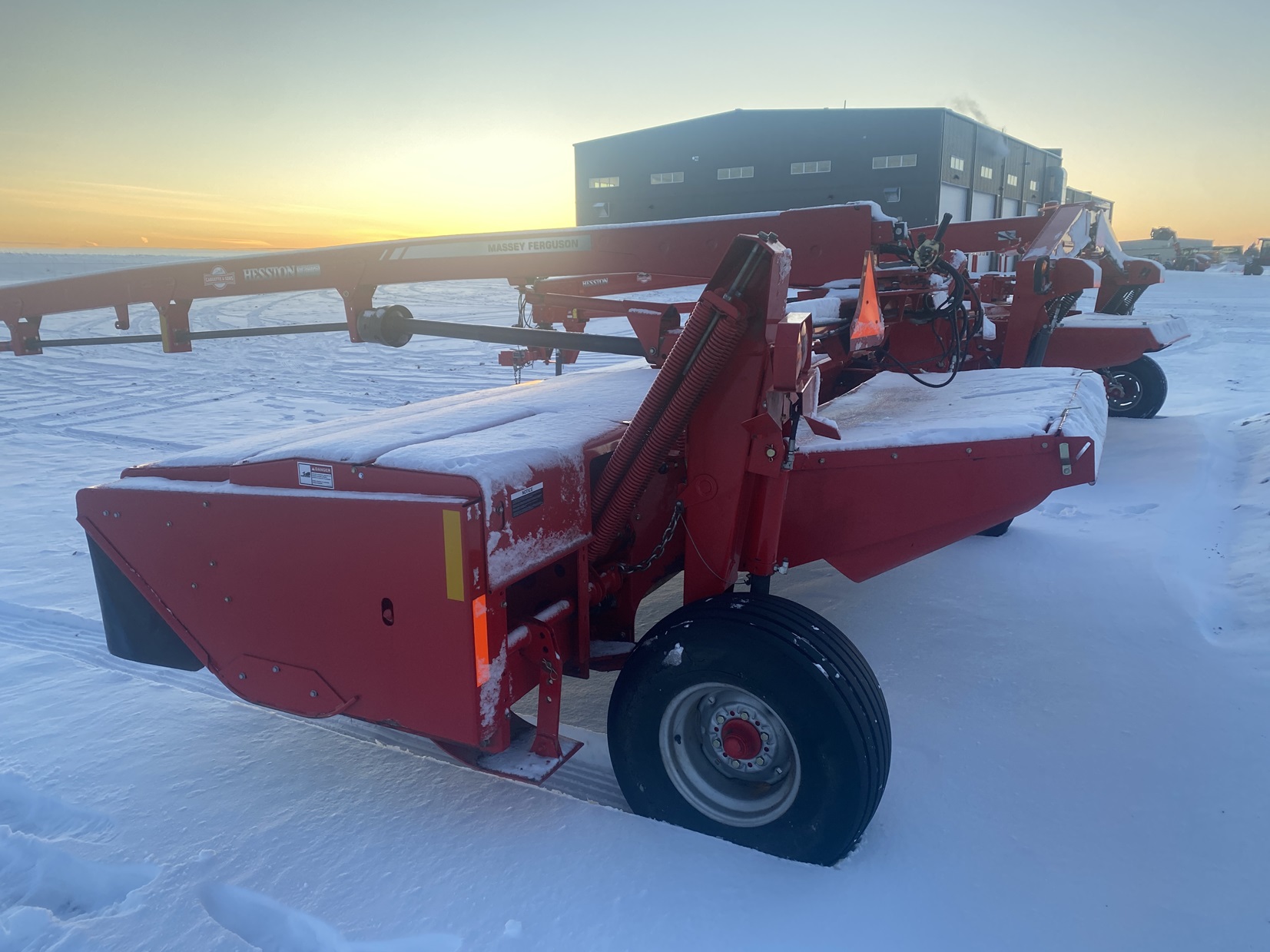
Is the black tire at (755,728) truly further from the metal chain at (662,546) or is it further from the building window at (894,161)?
the building window at (894,161)

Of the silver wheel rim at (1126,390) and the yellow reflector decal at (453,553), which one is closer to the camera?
the yellow reflector decal at (453,553)

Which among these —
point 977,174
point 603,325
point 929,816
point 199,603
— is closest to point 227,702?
point 199,603

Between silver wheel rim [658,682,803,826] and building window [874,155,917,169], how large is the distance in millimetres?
27309

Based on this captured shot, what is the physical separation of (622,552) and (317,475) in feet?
3.49

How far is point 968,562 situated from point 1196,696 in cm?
161

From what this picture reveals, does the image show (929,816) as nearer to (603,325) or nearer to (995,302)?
(995,302)

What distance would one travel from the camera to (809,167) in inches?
1043

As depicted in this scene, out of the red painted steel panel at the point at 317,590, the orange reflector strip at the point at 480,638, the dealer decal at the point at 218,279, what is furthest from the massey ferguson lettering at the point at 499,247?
the orange reflector strip at the point at 480,638

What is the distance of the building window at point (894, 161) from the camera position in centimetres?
2631

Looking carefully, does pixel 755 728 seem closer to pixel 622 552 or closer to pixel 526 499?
pixel 622 552

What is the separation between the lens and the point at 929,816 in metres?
2.60

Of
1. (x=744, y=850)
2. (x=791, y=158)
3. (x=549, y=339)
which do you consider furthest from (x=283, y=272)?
(x=791, y=158)

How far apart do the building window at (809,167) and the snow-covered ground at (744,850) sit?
2400 cm

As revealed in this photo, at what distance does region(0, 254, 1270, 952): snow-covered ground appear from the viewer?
7.16ft
